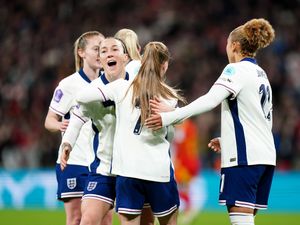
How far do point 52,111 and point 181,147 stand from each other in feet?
18.1

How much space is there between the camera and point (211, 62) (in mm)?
18422

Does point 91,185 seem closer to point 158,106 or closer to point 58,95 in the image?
point 158,106

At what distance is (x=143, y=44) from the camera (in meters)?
18.7

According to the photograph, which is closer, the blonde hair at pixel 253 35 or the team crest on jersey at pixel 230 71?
the team crest on jersey at pixel 230 71

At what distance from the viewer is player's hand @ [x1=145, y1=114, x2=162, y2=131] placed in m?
6.10

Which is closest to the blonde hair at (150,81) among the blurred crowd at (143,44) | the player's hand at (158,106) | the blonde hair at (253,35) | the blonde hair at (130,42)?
the player's hand at (158,106)

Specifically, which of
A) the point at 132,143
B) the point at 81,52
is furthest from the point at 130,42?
the point at 132,143

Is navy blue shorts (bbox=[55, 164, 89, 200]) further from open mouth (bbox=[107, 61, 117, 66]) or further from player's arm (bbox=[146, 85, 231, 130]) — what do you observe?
player's arm (bbox=[146, 85, 231, 130])

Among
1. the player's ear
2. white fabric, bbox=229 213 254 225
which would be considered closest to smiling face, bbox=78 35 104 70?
the player's ear

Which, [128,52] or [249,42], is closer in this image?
[249,42]

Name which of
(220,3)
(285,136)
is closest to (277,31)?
(220,3)

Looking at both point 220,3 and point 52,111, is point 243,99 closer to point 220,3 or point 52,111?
point 52,111

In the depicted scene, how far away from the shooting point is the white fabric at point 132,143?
619 cm

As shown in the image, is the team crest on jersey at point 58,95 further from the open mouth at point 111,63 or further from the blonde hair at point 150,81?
the blonde hair at point 150,81
